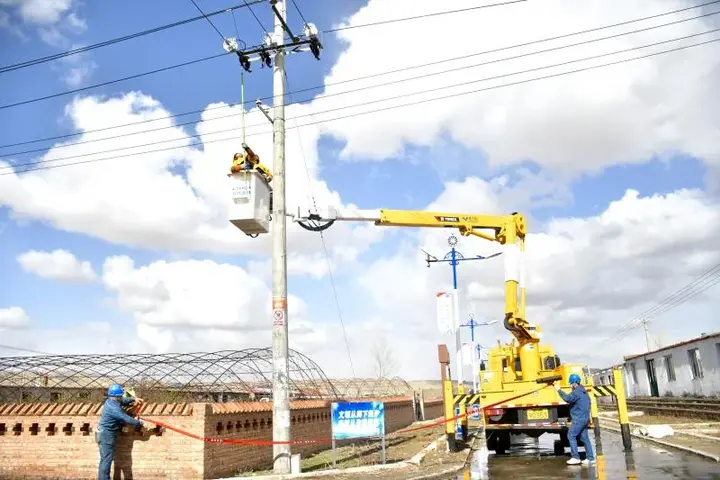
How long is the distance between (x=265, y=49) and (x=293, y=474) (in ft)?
30.2

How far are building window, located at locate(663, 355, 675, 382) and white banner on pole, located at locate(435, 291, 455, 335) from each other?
19.5 meters

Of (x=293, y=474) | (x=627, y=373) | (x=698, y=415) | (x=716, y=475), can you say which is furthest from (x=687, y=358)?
(x=293, y=474)

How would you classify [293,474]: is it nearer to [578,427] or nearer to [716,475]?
[578,427]

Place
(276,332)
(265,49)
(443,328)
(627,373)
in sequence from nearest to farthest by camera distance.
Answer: (276,332) → (265,49) → (443,328) → (627,373)

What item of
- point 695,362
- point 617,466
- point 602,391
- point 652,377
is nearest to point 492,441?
point 602,391

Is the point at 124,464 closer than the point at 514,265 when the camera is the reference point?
Yes

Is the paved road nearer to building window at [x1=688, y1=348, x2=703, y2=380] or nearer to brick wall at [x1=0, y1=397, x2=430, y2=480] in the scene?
brick wall at [x1=0, y1=397, x2=430, y2=480]

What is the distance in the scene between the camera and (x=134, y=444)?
10.9 m

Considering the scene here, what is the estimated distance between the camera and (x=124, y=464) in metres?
10.8

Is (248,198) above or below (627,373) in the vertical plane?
above

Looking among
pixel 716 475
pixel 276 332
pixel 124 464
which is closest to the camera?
pixel 716 475

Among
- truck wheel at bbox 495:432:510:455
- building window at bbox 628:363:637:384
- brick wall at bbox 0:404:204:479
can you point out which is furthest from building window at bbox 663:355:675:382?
brick wall at bbox 0:404:204:479

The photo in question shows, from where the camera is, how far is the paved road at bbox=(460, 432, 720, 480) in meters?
10.0

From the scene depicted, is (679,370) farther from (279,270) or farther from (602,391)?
(279,270)
